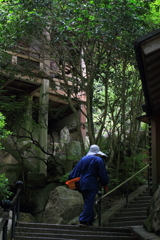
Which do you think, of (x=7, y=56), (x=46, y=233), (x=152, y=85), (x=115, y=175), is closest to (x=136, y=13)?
(x=152, y=85)

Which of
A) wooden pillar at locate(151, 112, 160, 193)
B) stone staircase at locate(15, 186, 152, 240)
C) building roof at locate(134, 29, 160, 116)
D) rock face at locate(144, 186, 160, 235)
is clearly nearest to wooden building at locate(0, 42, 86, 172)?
wooden pillar at locate(151, 112, 160, 193)

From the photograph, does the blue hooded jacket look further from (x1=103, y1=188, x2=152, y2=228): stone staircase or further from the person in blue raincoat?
(x1=103, y1=188, x2=152, y2=228): stone staircase

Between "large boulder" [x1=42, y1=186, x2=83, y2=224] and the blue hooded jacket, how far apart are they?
3.73 m

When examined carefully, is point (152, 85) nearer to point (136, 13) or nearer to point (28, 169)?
point (136, 13)

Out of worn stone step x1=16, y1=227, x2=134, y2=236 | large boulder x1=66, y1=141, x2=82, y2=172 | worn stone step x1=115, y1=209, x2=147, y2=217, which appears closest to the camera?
worn stone step x1=16, y1=227, x2=134, y2=236

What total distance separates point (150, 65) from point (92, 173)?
8.53 ft

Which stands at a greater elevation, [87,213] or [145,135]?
[145,135]

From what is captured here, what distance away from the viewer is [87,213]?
6133 millimetres

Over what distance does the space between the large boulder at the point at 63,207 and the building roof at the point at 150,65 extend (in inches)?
148

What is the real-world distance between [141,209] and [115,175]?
2.82 meters

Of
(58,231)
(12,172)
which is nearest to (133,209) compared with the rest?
(58,231)

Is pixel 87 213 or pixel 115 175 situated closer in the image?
pixel 87 213

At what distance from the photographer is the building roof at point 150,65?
18.6 feet

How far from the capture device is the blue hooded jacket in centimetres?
618
